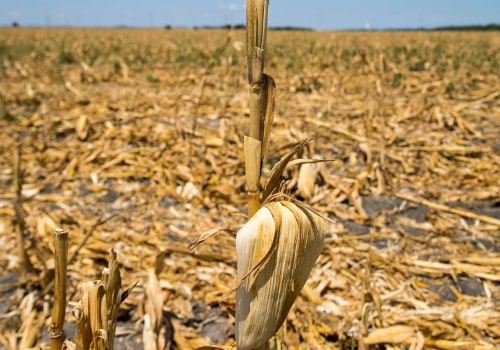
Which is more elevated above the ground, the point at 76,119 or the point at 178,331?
the point at 76,119

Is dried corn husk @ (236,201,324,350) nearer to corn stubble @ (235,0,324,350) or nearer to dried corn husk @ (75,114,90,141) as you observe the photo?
corn stubble @ (235,0,324,350)

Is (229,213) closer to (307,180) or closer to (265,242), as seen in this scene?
(265,242)

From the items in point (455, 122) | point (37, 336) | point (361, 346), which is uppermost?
point (455, 122)

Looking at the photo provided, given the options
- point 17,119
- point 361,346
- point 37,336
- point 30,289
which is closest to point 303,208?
point 361,346

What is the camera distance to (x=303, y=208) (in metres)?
0.63

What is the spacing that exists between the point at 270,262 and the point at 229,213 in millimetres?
162

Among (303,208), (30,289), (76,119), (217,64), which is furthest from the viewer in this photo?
(217,64)

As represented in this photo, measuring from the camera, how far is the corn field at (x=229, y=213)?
1716mm

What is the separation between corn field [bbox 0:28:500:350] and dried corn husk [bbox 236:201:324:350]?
0.24 ft

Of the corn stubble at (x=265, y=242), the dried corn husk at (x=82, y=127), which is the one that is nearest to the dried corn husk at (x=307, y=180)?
the dried corn husk at (x=82, y=127)

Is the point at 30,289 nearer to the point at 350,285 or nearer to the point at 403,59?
the point at 350,285

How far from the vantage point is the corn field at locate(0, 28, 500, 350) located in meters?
1.72

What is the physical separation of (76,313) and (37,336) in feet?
3.78

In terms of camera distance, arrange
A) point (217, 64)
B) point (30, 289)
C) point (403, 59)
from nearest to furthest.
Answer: point (30, 289), point (403, 59), point (217, 64)
